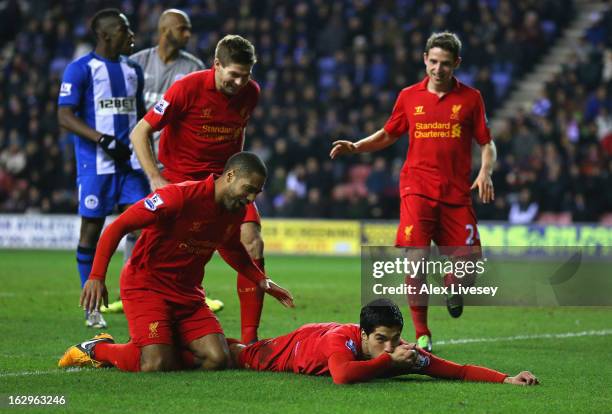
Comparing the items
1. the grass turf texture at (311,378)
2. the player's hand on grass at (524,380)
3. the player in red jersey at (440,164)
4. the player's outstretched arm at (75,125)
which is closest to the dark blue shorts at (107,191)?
the player's outstretched arm at (75,125)

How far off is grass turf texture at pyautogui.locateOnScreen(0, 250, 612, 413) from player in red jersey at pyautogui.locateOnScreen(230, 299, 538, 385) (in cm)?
8

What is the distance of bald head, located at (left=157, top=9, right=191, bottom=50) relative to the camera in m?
10.1

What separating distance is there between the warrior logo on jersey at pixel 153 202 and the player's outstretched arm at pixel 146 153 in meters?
1.04

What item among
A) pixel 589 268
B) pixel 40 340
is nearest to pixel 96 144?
pixel 40 340

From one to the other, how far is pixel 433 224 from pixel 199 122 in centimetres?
196

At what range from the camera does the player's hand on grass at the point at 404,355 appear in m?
6.00

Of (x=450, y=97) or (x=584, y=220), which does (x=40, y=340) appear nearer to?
(x=450, y=97)

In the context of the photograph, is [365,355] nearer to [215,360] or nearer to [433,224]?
[215,360]

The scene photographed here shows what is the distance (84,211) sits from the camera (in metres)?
9.32

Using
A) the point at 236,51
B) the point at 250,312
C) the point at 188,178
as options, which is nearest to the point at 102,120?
the point at 188,178

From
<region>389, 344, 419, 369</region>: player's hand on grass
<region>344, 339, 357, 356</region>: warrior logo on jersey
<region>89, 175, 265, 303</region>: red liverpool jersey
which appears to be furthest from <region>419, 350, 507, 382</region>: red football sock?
<region>89, 175, 265, 303</region>: red liverpool jersey

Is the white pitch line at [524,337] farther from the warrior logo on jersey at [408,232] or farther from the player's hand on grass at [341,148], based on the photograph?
the player's hand on grass at [341,148]

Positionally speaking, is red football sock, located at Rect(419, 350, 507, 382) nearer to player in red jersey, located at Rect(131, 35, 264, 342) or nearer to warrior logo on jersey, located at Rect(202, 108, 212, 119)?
player in red jersey, located at Rect(131, 35, 264, 342)

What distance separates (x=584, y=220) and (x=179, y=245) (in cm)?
1438
